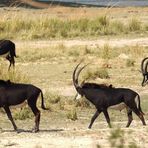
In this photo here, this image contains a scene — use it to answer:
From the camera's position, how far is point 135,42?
31438 millimetres

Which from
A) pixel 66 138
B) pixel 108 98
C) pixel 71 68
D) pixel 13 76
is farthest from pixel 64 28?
pixel 66 138

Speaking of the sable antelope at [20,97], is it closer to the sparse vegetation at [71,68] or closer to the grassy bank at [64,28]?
the sparse vegetation at [71,68]

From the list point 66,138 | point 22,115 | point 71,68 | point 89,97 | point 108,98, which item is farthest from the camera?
point 71,68

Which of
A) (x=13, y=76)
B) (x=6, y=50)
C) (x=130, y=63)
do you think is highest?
(x=13, y=76)

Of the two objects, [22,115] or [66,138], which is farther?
[22,115]

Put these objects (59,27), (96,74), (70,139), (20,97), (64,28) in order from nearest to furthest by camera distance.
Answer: (70,139) < (20,97) < (96,74) < (64,28) < (59,27)

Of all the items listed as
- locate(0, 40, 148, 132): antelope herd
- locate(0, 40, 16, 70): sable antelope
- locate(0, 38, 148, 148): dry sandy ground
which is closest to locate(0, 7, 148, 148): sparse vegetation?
locate(0, 38, 148, 148): dry sandy ground

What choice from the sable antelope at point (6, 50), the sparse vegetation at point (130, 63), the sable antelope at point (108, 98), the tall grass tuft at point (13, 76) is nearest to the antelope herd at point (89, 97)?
the sable antelope at point (108, 98)

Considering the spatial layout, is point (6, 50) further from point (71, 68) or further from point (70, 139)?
point (70, 139)

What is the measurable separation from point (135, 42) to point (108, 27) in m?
5.23

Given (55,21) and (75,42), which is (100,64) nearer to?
(75,42)

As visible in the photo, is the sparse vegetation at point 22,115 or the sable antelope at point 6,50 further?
the sable antelope at point 6,50

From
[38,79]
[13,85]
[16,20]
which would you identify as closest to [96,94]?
[13,85]

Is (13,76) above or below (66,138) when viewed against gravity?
below
